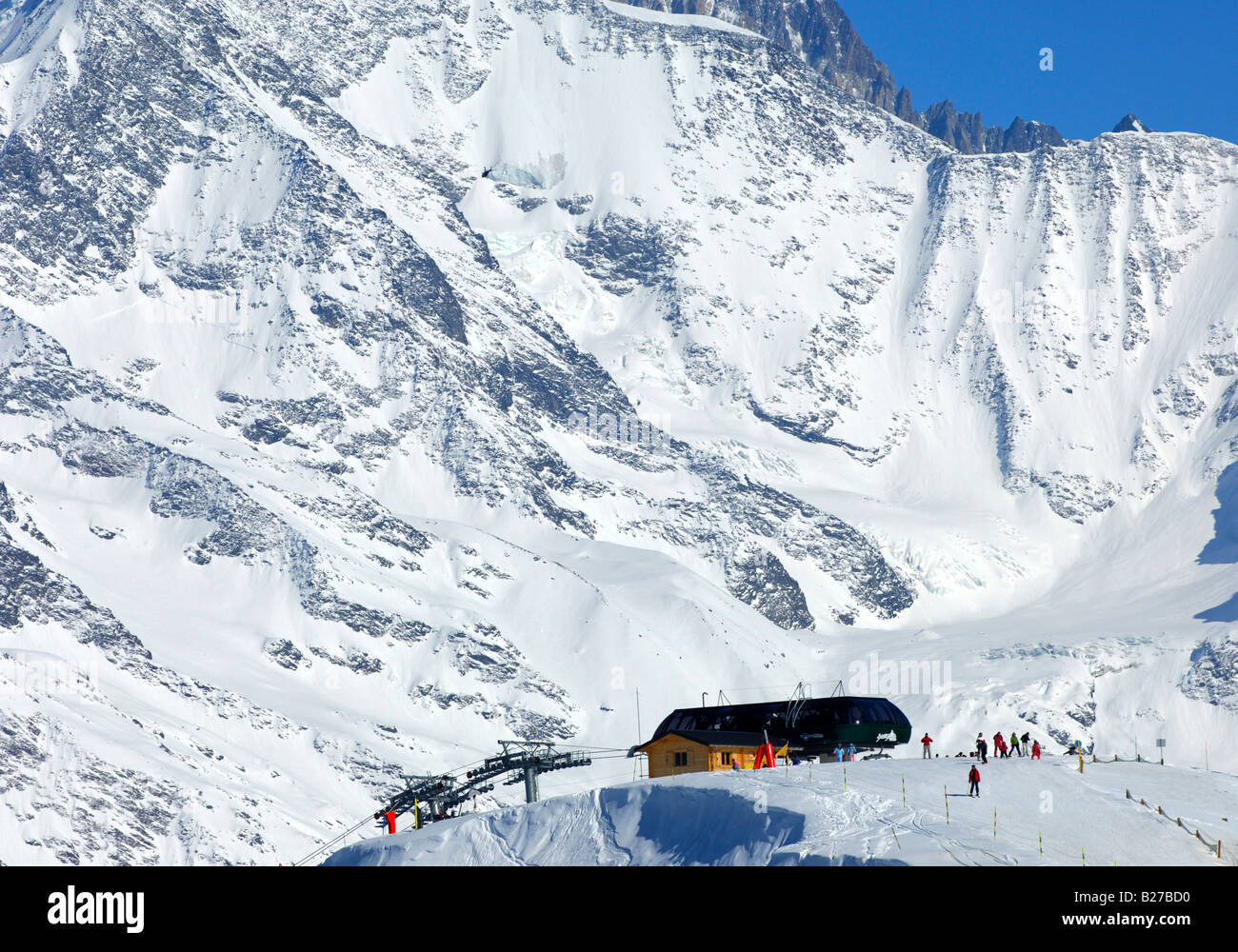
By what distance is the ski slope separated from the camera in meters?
56.3

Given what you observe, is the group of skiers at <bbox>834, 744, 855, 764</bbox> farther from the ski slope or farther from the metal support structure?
the metal support structure

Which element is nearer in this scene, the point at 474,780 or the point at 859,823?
the point at 859,823

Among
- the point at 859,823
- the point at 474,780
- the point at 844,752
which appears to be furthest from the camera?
the point at 474,780

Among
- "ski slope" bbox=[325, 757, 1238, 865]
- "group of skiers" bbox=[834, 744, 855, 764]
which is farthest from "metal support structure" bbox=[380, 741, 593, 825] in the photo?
"group of skiers" bbox=[834, 744, 855, 764]

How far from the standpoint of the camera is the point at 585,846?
66438 mm

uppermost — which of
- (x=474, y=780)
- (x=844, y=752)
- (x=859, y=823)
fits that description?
Answer: (x=844, y=752)

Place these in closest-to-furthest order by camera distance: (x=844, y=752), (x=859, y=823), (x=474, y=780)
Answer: (x=859, y=823) < (x=844, y=752) < (x=474, y=780)

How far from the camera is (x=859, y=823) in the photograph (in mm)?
58750

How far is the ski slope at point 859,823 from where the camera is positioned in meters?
56.3

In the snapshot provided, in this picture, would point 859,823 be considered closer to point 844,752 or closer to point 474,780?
point 844,752

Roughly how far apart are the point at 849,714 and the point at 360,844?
23.6m

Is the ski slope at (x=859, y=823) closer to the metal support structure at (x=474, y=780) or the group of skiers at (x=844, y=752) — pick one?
the group of skiers at (x=844, y=752)

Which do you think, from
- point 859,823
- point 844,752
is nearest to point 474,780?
point 844,752
